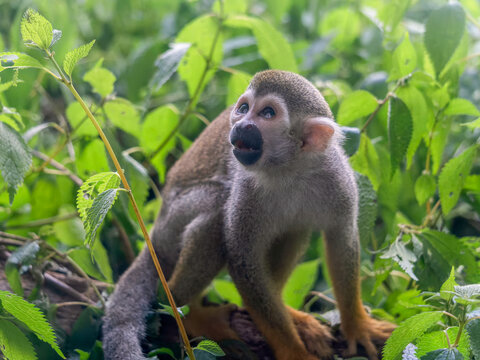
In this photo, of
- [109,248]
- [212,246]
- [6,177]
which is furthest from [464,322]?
[109,248]

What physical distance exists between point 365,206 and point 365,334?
2.34 ft

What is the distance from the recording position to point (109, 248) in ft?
12.3

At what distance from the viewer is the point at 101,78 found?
3201 mm

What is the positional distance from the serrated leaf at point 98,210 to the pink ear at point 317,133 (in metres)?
1.14

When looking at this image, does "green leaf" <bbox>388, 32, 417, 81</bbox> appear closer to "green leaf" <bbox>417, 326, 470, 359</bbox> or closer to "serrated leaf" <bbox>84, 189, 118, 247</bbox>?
"green leaf" <bbox>417, 326, 470, 359</bbox>

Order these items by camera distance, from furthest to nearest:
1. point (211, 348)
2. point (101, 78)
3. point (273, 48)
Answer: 1. point (273, 48)
2. point (101, 78)
3. point (211, 348)

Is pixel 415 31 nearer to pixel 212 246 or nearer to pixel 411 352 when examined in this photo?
pixel 212 246

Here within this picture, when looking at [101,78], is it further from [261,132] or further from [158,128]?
[261,132]

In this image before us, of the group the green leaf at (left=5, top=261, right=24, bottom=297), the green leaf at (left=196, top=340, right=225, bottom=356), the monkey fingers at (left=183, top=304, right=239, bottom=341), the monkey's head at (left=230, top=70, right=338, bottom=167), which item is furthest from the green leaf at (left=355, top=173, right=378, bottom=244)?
the green leaf at (left=5, top=261, right=24, bottom=297)

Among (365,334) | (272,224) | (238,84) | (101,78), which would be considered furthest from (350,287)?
(101,78)

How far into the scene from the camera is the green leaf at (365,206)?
10.1 ft

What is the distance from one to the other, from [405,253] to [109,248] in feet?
6.65

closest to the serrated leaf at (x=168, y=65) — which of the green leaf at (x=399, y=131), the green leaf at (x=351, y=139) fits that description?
the green leaf at (x=351, y=139)

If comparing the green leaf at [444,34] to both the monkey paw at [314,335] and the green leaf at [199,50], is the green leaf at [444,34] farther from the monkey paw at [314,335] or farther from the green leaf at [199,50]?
the monkey paw at [314,335]
